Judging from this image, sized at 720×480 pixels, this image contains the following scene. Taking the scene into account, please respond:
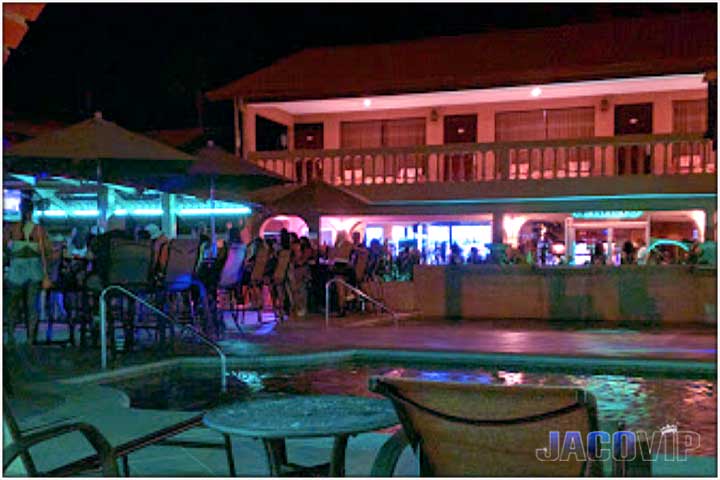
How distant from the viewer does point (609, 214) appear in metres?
20.1

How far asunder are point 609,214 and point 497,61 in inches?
186

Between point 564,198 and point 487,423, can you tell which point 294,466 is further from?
point 564,198

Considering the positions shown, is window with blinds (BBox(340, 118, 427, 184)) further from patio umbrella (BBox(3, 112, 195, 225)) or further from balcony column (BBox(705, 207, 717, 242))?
patio umbrella (BBox(3, 112, 195, 225))

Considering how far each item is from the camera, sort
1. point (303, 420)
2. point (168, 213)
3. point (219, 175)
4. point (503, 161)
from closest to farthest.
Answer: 1. point (303, 420)
2. point (219, 175)
3. point (168, 213)
4. point (503, 161)

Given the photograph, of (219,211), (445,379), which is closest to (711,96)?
(219,211)

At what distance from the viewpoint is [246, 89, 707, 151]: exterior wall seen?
20281mm

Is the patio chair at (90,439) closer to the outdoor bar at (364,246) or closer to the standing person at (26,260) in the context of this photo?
the outdoor bar at (364,246)

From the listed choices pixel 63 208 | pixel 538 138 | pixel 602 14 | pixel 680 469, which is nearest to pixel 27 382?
pixel 680 469

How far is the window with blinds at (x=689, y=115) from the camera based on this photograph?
66.4 feet

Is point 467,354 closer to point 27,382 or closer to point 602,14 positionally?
point 27,382

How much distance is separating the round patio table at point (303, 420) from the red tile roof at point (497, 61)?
16.2 m

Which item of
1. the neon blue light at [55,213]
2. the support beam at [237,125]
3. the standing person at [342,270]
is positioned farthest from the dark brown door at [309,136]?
the standing person at [342,270]

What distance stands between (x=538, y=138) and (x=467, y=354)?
13417 millimetres

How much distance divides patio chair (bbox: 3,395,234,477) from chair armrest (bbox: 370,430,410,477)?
3.16ft
